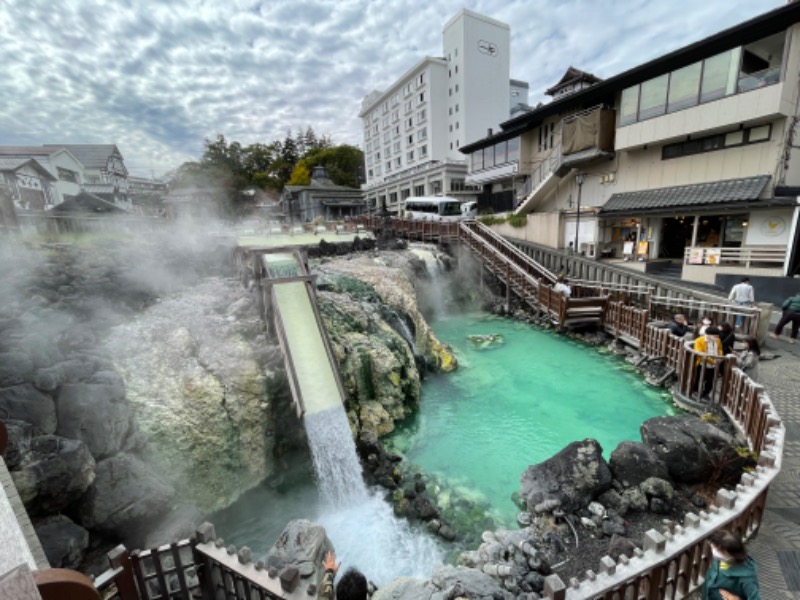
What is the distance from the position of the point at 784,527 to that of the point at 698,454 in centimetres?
177

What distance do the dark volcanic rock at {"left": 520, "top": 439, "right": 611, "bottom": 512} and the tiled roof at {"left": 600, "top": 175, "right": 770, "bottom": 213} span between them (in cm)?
1335

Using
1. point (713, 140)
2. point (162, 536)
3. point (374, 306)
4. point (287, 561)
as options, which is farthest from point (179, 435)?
point (713, 140)

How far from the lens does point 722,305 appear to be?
36.8 feet

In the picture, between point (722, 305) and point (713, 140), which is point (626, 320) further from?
point (713, 140)

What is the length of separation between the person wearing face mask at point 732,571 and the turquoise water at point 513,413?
3957 mm

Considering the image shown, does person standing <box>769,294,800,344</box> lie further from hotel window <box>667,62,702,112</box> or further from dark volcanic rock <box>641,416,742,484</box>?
hotel window <box>667,62,702,112</box>

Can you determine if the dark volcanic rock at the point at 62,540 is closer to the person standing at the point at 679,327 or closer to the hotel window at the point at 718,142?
the person standing at the point at 679,327

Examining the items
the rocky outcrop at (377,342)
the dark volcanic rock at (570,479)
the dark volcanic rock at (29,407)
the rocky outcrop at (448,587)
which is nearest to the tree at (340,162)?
the rocky outcrop at (377,342)

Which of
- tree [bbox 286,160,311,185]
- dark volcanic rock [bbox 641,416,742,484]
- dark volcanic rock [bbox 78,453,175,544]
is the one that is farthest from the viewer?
tree [bbox 286,160,311,185]

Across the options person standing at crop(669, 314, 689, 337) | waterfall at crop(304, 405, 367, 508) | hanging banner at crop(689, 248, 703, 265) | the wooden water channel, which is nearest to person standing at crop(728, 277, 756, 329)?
person standing at crop(669, 314, 689, 337)

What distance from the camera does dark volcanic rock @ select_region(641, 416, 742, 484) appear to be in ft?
19.7

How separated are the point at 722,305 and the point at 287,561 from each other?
13584mm

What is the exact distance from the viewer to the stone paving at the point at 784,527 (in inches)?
146

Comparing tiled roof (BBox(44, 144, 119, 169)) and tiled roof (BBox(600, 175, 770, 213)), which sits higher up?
tiled roof (BBox(44, 144, 119, 169))
